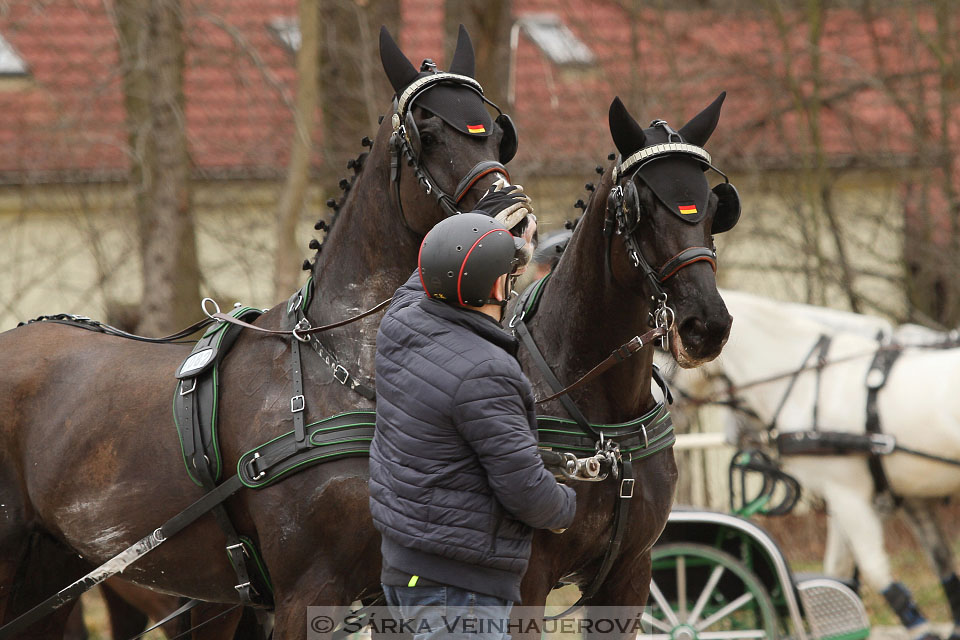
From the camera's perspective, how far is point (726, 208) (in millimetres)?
3117

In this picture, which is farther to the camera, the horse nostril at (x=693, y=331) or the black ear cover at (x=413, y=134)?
the black ear cover at (x=413, y=134)

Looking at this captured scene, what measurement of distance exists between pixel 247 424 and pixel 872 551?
3.93 metres

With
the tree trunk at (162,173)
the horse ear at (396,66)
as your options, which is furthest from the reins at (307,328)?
the tree trunk at (162,173)

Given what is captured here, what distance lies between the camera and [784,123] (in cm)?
1006

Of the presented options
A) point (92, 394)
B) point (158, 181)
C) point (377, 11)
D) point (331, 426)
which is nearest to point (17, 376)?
point (92, 394)

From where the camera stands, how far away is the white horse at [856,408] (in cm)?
577

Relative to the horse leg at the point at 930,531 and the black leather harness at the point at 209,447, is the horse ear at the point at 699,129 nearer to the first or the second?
the black leather harness at the point at 209,447

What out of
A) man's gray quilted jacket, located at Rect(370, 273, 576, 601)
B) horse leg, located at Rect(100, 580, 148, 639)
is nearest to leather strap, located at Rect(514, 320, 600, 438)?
man's gray quilted jacket, located at Rect(370, 273, 576, 601)

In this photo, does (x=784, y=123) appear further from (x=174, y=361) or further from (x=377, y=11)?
(x=174, y=361)

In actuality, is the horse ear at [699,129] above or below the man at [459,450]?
above

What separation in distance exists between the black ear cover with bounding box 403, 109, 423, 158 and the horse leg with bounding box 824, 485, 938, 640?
3.81m

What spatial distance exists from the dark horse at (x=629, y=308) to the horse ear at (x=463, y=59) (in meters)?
0.52

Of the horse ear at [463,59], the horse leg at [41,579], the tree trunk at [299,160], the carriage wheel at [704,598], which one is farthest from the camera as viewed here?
the tree trunk at [299,160]

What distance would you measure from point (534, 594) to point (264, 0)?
8.07 meters
